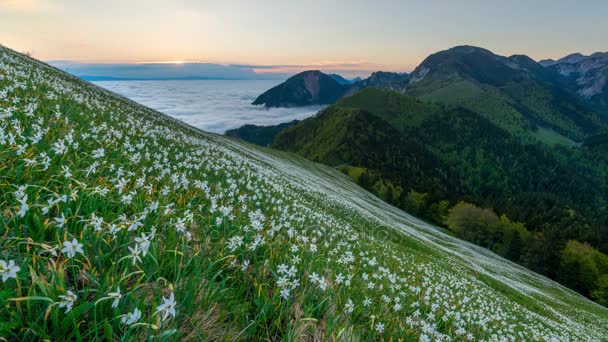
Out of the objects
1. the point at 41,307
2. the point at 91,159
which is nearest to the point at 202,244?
the point at 41,307

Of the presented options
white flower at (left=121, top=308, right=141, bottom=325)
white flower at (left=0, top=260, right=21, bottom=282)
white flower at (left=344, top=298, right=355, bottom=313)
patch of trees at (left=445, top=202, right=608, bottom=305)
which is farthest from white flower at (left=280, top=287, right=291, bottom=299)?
patch of trees at (left=445, top=202, right=608, bottom=305)

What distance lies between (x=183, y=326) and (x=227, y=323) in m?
0.61

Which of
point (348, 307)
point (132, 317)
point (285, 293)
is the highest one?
point (132, 317)

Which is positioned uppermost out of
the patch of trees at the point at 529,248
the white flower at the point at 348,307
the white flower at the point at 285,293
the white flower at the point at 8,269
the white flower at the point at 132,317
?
the white flower at the point at 8,269

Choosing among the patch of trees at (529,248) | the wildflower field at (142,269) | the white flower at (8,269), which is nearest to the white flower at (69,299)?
the wildflower field at (142,269)

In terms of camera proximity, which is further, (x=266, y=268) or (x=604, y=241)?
(x=604, y=241)

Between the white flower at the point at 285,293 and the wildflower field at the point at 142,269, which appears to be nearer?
the wildflower field at the point at 142,269

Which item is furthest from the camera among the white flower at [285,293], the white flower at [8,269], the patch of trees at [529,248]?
the patch of trees at [529,248]

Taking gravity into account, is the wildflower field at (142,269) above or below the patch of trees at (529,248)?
above

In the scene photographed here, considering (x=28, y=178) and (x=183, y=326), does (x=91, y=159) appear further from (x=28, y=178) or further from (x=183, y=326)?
(x=183, y=326)

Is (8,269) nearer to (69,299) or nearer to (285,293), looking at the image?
(69,299)

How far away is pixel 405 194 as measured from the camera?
521 ft

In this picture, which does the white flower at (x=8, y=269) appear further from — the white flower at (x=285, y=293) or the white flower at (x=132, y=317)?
the white flower at (x=285, y=293)

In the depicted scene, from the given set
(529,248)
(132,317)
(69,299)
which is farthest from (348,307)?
(529,248)
